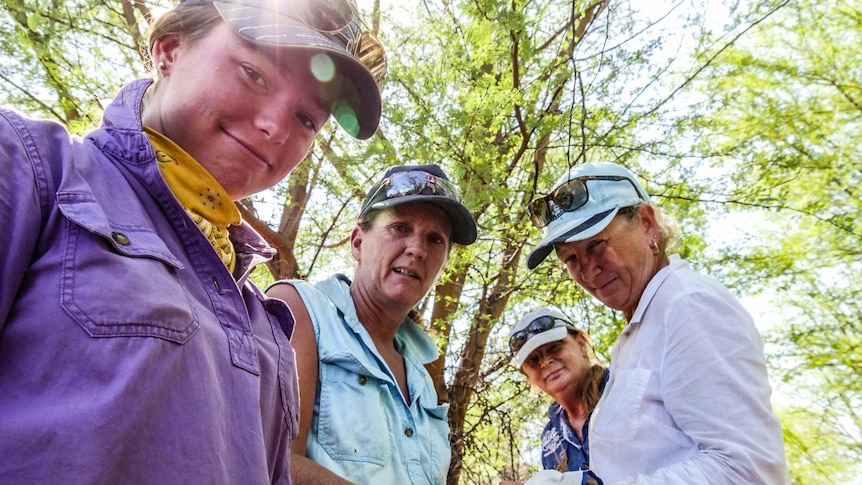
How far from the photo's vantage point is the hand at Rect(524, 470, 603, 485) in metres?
1.93

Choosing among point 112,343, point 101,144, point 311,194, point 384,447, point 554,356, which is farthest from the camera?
point 311,194

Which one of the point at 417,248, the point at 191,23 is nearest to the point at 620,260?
the point at 417,248

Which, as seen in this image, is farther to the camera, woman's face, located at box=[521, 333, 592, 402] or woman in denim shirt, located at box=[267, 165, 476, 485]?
woman's face, located at box=[521, 333, 592, 402]

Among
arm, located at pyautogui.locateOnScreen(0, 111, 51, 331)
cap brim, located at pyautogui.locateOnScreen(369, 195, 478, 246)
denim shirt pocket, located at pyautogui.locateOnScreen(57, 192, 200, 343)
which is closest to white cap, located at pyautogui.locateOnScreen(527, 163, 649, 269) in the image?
cap brim, located at pyautogui.locateOnScreen(369, 195, 478, 246)

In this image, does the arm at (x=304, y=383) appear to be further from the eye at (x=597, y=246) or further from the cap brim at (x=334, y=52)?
the eye at (x=597, y=246)

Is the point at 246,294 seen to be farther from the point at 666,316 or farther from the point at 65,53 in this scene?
the point at 65,53

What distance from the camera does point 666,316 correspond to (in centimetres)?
188

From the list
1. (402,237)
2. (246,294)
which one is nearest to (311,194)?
(402,237)

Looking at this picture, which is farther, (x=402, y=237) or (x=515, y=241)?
(x=515, y=241)

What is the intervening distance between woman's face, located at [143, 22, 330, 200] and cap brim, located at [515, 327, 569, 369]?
296cm

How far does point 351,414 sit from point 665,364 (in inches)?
43.3

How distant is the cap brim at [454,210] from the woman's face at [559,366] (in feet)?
5.47

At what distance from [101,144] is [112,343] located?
0.47 meters

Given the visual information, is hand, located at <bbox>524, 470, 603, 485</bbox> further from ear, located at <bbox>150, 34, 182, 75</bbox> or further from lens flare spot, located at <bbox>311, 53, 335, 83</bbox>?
ear, located at <bbox>150, 34, 182, 75</bbox>
